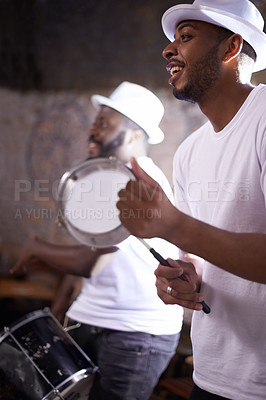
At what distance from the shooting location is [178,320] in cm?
229

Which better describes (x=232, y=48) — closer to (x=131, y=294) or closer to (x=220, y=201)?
(x=220, y=201)

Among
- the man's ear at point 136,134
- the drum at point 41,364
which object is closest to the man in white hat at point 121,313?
the drum at point 41,364

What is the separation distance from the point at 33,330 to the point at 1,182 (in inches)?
134

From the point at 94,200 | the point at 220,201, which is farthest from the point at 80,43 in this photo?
the point at 220,201

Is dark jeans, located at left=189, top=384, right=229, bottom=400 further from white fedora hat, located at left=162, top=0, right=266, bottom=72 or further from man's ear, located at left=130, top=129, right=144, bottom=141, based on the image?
man's ear, located at left=130, top=129, right=144, bottom=141

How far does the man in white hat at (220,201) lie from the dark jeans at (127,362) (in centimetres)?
64

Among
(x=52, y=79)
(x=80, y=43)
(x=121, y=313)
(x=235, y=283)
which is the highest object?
(x=80, y=43)

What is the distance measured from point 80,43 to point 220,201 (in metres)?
→ 3.57

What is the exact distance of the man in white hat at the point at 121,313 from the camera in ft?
7.05

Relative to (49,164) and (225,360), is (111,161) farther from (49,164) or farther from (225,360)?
(49,164)

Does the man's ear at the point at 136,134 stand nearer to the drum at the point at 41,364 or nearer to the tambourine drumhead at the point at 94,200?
the tambourine drumhead at the point at 94,200

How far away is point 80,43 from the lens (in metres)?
4.68

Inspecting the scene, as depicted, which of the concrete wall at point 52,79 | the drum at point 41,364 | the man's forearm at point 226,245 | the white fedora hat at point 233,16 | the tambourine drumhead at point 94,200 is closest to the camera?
the man's forearm at point 226,245

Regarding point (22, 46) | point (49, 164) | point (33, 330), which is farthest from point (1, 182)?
point (33, 330)
